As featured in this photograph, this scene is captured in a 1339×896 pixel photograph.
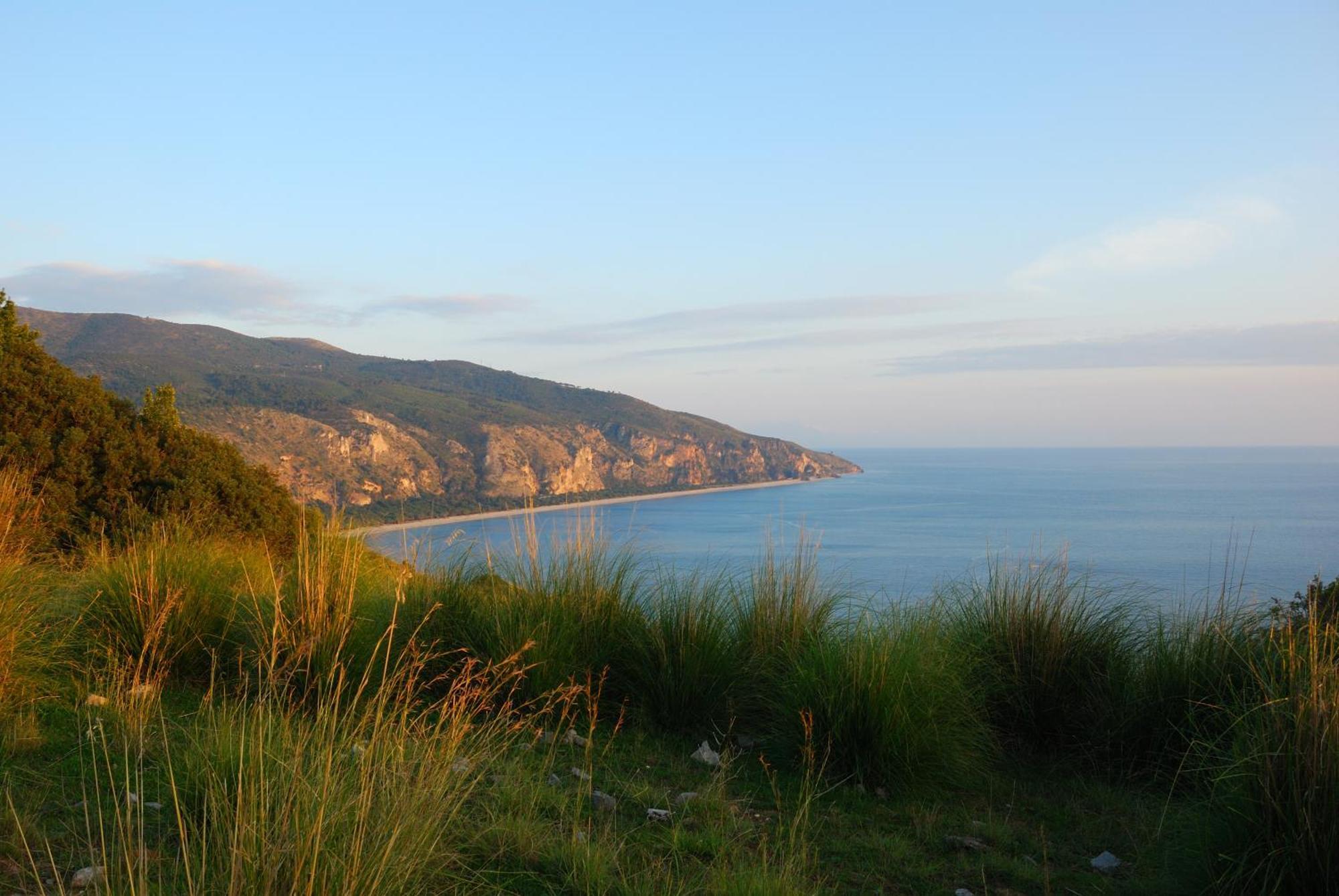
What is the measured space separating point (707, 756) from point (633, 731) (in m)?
0.69

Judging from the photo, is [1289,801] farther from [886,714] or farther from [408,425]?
[408,425]

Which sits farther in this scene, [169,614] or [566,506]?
[566,506]

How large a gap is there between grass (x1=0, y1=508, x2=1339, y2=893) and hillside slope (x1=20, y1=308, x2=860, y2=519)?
17.3m

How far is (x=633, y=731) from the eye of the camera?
5.85 m

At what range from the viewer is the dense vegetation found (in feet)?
33.2

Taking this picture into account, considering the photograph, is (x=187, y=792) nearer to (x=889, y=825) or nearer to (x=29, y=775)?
(x=29, y=775)

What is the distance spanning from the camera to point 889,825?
4.59 meters

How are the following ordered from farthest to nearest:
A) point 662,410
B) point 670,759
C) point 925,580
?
point 662,410 → point 925,580 → point 670,759

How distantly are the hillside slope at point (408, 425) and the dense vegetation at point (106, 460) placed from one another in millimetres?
10069

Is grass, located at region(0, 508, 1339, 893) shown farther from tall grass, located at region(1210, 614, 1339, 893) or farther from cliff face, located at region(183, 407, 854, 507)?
cliff face, located at region(183, 407, 854, 507)

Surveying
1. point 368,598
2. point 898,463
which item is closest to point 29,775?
point 368,598

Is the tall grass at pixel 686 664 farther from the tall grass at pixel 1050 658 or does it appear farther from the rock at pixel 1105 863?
the rock at pixel 1105 863

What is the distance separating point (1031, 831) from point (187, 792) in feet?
13.6

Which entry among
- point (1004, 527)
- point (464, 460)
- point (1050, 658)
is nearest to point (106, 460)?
point (1050, 658)
